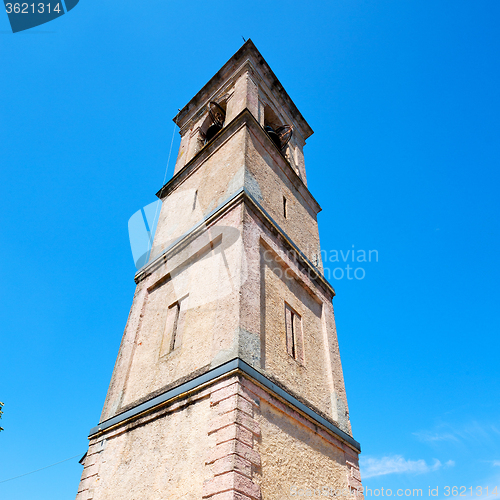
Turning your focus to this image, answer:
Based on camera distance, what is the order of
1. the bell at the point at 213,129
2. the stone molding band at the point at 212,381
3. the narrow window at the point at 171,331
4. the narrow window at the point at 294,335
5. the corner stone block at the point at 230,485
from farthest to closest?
1. the bell at the point at 213,129
2. the narrow window at the point at 294,335
3. the narrow window at the point at 171,331
4. the stone molding band at the point at 212,381
5. the corner stone block at the point at 230,485

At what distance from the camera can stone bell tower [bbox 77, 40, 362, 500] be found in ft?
15.7

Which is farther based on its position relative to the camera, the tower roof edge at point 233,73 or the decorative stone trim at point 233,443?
the tower roof edge at point 233,73

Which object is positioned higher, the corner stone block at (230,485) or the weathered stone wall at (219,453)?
the weathered stone wall at (219,453)

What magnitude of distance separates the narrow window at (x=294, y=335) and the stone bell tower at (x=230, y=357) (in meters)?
0.03

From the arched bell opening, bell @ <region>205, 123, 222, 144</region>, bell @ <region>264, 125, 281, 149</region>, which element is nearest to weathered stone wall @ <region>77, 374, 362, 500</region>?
bell @ <region>264, 125, 281, 149</region>

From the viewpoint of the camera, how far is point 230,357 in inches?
206

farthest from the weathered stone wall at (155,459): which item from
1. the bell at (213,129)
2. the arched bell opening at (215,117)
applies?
the arched bell opening at (215,117)

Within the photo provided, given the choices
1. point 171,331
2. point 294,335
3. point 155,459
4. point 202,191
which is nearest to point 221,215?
point 202,191

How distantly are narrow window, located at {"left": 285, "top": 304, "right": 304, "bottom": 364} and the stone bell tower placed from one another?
1.2 inches

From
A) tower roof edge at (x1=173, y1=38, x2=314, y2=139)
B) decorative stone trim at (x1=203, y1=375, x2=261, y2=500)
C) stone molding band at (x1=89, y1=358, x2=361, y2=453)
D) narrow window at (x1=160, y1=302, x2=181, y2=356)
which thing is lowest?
decorative stone trim at (x1=203, y1=375, x2=261, y2=500)

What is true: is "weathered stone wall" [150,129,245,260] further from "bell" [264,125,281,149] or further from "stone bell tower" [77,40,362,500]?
"bell" [264,125,281,149]

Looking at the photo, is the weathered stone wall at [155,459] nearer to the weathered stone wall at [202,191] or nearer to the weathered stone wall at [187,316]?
the weathered stone wall at [187,316]

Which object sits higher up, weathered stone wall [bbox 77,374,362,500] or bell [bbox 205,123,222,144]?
bell [bbox 205,123,222,144]

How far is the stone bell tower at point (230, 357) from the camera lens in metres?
4.80
